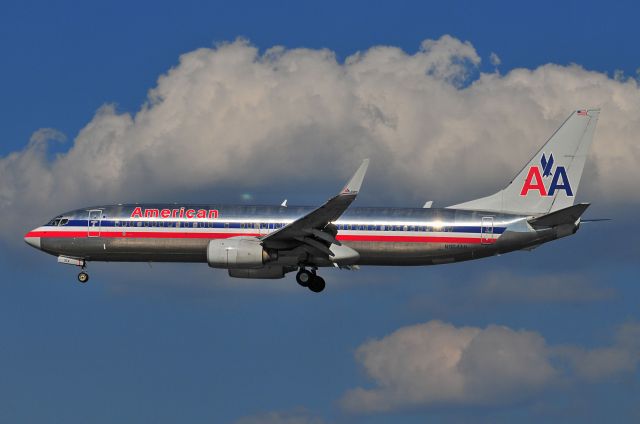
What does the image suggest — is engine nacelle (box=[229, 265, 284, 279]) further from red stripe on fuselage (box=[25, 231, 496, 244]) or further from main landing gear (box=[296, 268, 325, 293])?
red stripe on fuselage (box=[25, 231, 496, 244])

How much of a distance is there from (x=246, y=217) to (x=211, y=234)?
246cm

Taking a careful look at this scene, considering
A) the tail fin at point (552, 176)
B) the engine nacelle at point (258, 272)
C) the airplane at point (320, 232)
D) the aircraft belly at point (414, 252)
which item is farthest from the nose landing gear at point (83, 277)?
the tail fin at point (552, 176)

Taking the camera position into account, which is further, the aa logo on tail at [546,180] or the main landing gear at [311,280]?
the aa logo on tail at [546,180]

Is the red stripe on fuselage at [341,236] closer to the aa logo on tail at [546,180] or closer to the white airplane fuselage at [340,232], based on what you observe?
the white airplane fuselage at [340,232]

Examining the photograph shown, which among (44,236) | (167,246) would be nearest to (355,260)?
(167,246)

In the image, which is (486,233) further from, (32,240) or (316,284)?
(32,240)

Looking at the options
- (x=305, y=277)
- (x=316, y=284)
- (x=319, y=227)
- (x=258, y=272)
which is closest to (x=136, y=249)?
(x=258, y=272)

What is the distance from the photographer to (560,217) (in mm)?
69875

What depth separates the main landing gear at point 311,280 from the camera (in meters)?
74.2

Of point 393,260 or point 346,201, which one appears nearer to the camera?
point 346,201

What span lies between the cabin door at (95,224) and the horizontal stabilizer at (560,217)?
1088 inches

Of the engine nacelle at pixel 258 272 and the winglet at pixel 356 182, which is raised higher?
the winglet at pixel 356 182

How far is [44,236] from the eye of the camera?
3012 inches

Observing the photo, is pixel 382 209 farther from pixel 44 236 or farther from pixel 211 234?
pixel 44 236
